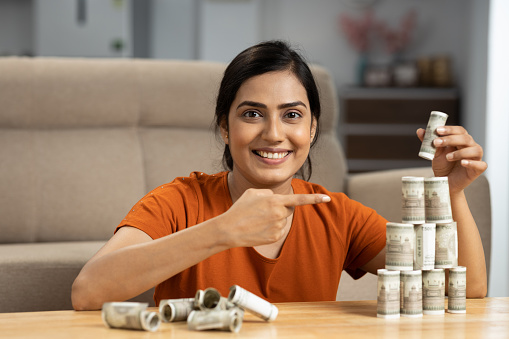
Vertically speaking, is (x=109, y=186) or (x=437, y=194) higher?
(x=437, y=194)

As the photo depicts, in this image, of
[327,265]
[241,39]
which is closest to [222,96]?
[327,265]

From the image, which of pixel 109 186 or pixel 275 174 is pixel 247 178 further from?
pixel 109 186

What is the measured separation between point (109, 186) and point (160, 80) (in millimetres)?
514

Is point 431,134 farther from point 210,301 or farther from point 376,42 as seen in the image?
point 376,42

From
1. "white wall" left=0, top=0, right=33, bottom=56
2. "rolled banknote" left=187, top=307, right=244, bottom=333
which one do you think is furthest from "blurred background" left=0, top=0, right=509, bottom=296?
"rolled banknote" left=187, top=307, right=244, bottom=333

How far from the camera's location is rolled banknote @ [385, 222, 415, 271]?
114cm

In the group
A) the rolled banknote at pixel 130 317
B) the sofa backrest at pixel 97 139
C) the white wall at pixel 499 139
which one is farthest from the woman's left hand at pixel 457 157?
the white wall at pixel 499 139

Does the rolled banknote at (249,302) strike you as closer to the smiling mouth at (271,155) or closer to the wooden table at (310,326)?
the wooden table at (310,326)

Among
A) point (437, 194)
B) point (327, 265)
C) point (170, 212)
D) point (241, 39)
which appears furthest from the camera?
point (241, 39)

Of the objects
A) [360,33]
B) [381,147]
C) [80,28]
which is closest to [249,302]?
[381,147]

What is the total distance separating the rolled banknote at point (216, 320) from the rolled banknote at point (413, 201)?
379 millimetres

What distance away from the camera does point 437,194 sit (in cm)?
119

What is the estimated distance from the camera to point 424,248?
1.16 m

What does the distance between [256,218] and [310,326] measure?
208 millimetres
